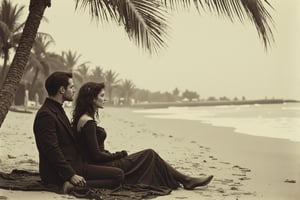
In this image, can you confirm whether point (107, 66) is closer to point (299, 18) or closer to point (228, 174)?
point (228, 174)

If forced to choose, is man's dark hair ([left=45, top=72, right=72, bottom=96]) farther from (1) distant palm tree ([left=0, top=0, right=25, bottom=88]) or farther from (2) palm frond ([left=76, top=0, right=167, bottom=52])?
(1) distant palm tree ([left=0, top=0, right=25, bottom=88])

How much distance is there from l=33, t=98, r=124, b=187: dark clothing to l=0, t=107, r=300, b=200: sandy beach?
0.43ft

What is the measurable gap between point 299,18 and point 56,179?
1720 millimetres

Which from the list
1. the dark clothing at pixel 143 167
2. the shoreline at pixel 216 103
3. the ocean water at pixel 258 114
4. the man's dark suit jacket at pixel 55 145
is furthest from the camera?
the shoreline at pixel 216 103

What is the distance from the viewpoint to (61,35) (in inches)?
134

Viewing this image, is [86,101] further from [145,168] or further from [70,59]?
[70,59]

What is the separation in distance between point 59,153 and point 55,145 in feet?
0.15

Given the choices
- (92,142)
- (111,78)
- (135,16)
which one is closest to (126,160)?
(92,142)

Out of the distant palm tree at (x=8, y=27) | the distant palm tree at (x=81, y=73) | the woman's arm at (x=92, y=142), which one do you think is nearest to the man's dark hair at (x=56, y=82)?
the woman's arm at (x=92, y=142)

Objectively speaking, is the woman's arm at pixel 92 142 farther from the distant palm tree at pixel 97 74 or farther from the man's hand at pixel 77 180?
the distant palm tree at pixel 97 74

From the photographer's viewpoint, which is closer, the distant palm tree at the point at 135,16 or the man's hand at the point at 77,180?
the man's hand at the point at 77,180

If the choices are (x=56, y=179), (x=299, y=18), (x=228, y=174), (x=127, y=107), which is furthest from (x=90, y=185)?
(x=127, y=107)

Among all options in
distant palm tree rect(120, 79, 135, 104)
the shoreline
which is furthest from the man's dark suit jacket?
the shoreline

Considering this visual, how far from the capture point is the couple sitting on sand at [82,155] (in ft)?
7.99
